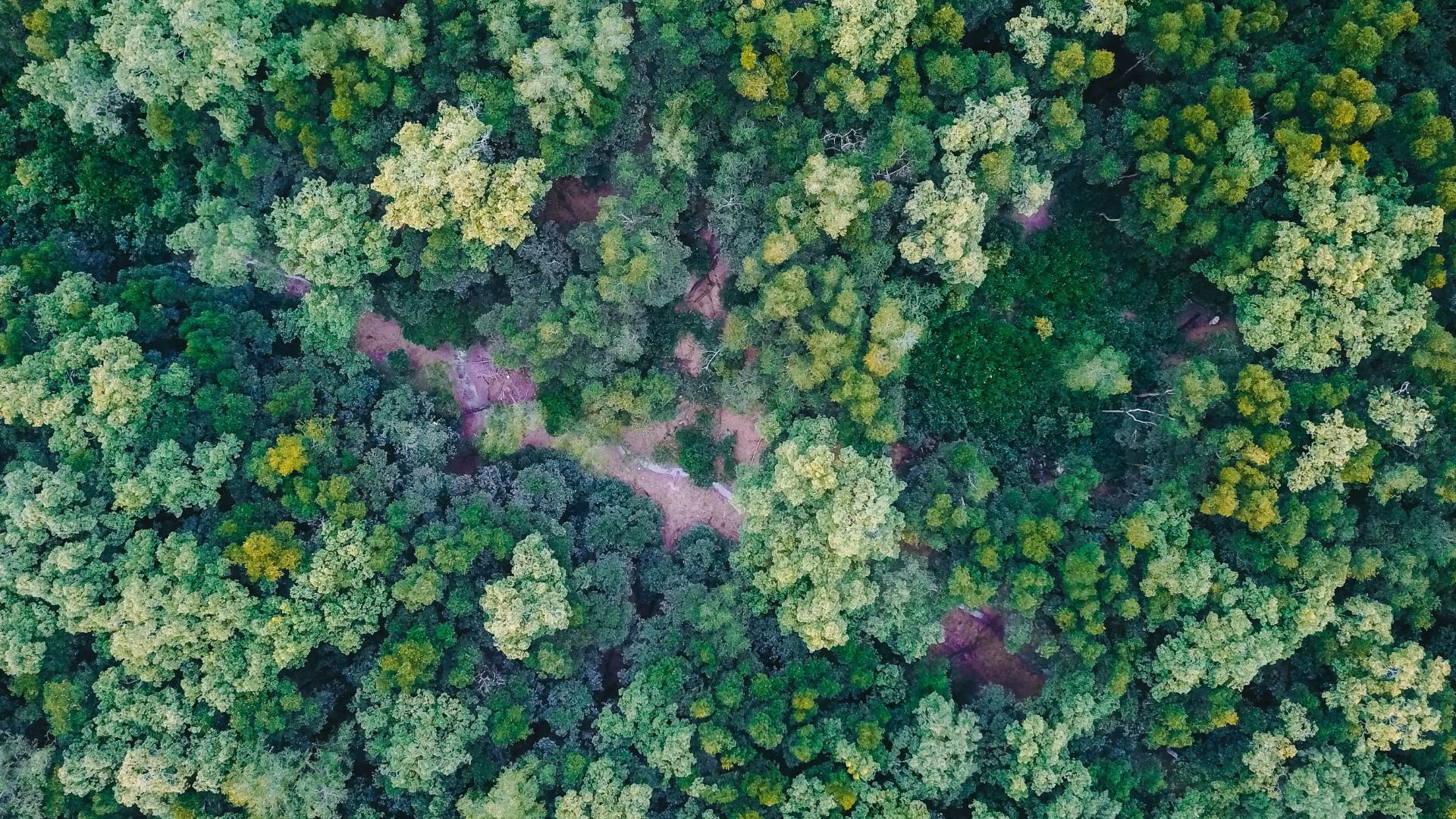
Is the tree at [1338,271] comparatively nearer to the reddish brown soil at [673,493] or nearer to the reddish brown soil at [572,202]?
the reddish brown soil at [673,493]

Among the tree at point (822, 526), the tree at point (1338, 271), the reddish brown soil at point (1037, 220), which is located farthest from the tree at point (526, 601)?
the tree at point (1338, 271)

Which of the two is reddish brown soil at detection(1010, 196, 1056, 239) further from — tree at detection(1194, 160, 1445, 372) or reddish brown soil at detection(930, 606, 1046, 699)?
reddish brown soil at detection(930, 606, 1046, 699)

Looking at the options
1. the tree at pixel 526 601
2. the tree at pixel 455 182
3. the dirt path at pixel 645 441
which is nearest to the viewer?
the tree at pixel 526 601

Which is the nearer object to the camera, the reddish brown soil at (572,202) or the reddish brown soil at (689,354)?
the reddish brown soil at (689,354)

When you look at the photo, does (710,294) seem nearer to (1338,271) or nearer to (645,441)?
(645,441)

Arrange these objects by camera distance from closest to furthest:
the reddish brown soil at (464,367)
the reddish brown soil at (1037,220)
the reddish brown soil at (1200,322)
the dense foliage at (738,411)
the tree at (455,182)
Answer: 1. the dense foliage at (738,411)
2. the tree at (455,182)
3. the reddish brown soil at (1200,322)
4. the reddish brown soil at (1037,220)
5. the reddish brown soil at (464,367)

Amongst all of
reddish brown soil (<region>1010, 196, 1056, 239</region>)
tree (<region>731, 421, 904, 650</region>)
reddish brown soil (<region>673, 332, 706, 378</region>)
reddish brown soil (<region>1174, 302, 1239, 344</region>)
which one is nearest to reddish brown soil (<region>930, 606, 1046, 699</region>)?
tree (<region>731, 421, 904, 650</region>)

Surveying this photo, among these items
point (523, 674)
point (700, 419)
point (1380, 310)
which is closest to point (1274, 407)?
point (1380, 310)
